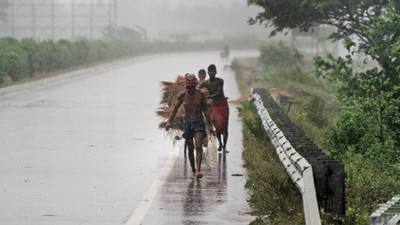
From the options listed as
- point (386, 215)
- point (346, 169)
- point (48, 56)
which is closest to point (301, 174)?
point (386, 215)

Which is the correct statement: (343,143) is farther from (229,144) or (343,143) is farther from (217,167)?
(229,144)

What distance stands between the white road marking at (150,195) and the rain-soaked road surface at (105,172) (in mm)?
13

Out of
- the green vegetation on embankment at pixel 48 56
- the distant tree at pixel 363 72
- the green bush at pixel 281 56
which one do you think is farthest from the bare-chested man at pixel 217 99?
the green bush at pixel 281 56

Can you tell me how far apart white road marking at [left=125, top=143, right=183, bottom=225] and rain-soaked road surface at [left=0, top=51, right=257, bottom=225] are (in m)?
0.01

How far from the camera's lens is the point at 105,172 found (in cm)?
1722

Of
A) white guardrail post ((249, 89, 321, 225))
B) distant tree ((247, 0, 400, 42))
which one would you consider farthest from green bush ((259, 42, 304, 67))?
white guardrail post ((249, 89, 321, 225))

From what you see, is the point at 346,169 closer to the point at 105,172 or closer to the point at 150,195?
the point at 150,195

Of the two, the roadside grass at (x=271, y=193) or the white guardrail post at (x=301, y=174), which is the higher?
the white guardrail post at (x=301, y=174)

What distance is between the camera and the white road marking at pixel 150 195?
41.2 feet

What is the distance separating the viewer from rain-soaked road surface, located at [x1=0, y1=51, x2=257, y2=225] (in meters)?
12.9

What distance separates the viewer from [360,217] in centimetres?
1064

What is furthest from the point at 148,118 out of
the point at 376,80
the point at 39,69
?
the point at 39,69

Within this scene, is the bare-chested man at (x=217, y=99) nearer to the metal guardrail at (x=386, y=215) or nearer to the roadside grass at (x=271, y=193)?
the roadside grass at (x=271, y=193)

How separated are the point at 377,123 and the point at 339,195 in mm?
7727
